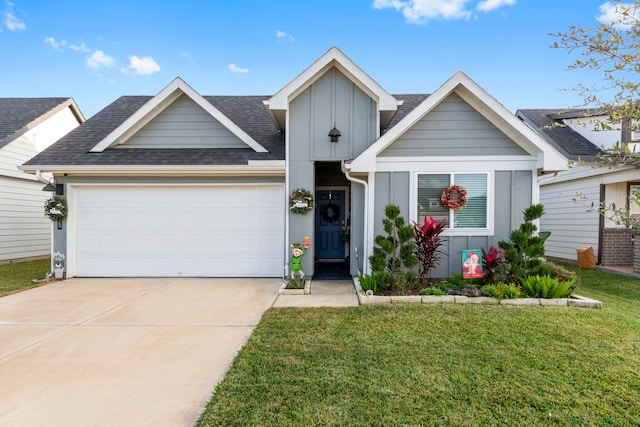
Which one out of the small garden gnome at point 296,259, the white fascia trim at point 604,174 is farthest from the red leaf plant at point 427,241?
the white fascia trim at point 604,174

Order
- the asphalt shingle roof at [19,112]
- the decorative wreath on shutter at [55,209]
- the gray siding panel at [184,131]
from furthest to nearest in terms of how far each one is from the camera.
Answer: the asphalt shingle roof at [19,112], the gray siding panel at [184,131], the decorative wreath on shutter at [55,209]

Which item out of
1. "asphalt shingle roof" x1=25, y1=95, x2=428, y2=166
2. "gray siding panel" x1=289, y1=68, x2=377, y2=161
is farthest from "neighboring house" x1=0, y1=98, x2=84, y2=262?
"gray siding panel" x1=289, y1=68, x2=377, y2=161

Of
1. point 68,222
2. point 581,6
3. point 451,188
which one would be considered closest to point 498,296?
point 451,188

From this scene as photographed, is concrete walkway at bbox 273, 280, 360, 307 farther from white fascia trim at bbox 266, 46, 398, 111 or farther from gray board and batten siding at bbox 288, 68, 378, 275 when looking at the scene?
white fascia trim at bbox 266, 46, 398, 111

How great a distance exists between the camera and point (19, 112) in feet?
36.5

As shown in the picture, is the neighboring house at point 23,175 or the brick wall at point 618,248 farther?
the neighboring house at point 23,175

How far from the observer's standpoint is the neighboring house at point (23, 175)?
9797 millimetres

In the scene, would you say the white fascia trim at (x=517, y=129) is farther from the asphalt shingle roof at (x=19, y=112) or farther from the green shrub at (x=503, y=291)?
the asphalt shingle roof at (x=19, y=112)

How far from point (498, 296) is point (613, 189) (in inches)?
281

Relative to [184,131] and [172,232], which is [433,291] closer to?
[172,232]

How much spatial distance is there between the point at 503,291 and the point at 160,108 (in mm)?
8273

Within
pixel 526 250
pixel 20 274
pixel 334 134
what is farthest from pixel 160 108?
pixel 526 250

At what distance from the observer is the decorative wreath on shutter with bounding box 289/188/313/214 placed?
666cm

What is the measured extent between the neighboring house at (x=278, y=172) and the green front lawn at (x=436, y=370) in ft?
7.65
